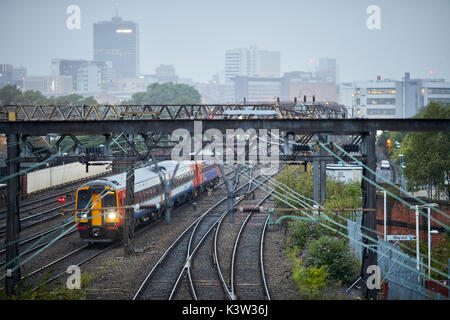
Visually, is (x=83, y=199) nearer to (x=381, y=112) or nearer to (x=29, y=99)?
(x=29, y=99)

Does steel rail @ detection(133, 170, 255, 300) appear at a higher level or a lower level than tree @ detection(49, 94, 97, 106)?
lower

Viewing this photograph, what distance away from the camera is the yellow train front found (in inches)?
826

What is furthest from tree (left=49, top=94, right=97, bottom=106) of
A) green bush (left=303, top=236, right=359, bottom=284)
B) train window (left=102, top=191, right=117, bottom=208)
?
green bush (left=303, top=236, right=359, bottom=284)

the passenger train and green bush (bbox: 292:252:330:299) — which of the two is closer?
green bush (bbox: 292:252:330:299)

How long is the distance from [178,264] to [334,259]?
5.93 metres

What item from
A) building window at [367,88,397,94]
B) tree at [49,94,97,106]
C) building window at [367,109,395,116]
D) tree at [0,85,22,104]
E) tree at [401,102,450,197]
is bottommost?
tree at [401,102,450,197]

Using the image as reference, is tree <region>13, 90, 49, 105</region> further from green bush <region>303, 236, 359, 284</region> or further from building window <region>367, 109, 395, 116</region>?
green bush <region>303, 236, 359, 284</region>

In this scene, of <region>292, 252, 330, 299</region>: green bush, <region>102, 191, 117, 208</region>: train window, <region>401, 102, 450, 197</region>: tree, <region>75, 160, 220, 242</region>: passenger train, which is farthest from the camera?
<region>401, 102, 450, 197</region>: tree

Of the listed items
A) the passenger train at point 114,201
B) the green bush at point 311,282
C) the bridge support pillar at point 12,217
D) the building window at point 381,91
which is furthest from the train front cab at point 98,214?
the building window at point 381,91

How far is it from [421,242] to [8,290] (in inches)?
700

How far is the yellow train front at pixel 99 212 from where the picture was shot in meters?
21.0

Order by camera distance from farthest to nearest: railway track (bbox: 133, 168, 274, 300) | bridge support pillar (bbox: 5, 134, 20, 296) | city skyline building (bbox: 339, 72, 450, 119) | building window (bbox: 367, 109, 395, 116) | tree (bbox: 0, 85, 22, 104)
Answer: building window (bbox: 367, 109, 395, 116) < city skyline building (bbox: 339, 72, 450, 119) < tree (bbox: 0, 85, 22, 104) < railway track (bbox: 133, 168, 274, 300) < bridge support pillar (bbox: 5, 134, 20, 296)

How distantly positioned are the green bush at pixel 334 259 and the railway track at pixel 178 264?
3734 millimetres
